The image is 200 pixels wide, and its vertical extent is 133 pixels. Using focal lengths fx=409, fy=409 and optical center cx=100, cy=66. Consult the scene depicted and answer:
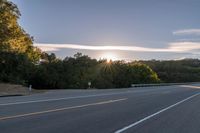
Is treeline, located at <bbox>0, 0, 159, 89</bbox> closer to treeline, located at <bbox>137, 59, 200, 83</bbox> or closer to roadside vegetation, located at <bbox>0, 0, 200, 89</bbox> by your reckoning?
roadside vegetation, located at <bbox>0, 0, 200, 89</bbox>

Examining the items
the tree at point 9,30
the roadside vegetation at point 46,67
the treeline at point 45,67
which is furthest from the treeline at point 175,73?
the tree at point 9,30

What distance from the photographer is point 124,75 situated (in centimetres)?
10262

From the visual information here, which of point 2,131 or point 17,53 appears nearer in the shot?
point 2,131

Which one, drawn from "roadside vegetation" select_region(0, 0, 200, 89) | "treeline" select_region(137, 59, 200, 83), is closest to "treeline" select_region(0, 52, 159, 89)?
"roadside vegetation" select_region(0, 0, 200, 89)

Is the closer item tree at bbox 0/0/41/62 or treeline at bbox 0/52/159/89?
tree at bbox 0/0/41/62

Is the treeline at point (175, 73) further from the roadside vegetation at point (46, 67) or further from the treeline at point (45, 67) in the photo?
the treeline at point (45, 67)

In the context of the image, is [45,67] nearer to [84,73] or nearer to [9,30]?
[84,73]

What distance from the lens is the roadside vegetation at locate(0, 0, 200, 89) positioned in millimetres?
53125

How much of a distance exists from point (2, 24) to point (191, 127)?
41.5 m

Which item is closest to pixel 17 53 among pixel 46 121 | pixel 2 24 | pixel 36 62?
pixel 2 24

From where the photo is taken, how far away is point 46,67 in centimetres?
7606

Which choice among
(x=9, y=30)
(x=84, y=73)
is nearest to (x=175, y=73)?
(x=84, y=73)

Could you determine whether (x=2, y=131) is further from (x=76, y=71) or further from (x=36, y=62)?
(x=76, y=71)

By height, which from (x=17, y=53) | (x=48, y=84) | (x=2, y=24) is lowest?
(x=48, y=84)
